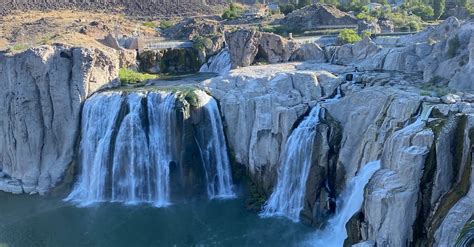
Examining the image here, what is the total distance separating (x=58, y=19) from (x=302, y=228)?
51250 millimetres

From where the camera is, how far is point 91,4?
249ft

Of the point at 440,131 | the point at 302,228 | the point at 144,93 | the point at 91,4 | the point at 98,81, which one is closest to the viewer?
the point at 440,131

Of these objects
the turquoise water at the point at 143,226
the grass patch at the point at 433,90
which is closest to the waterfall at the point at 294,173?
the turquoise water at the point at 143,226

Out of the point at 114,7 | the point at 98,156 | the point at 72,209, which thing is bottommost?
the point at 72,209

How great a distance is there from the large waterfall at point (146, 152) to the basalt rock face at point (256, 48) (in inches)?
305

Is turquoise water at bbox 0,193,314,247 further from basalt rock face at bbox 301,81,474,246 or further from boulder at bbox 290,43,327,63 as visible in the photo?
boulder at bbox 290,43,327,63

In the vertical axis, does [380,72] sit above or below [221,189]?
above

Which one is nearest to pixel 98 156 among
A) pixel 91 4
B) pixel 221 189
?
pixel 221 189

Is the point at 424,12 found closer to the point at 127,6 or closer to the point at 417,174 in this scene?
the point at 127,6

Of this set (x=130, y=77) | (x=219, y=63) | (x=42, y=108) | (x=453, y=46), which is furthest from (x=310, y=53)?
(x=42, y=108)

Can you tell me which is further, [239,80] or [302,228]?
[239,80]

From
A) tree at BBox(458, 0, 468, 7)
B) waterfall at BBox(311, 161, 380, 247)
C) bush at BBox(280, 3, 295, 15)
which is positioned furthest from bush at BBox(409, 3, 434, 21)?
waterfall at BBox(311, 161, 380, 247)

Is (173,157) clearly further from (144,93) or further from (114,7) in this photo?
(114,7)

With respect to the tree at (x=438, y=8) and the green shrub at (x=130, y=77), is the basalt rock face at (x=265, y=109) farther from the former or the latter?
the tree at (x=438, y=8)
